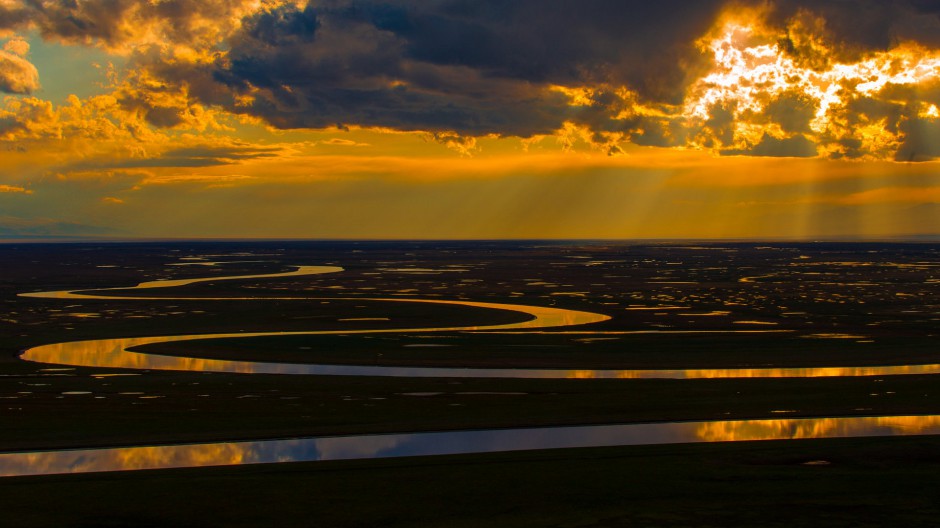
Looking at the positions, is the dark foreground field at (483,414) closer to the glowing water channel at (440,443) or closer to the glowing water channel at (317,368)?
the glowing water channel at (440,443)

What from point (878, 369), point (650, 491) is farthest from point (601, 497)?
point (878, 369)

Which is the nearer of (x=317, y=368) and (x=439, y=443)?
(x=439, y=443)

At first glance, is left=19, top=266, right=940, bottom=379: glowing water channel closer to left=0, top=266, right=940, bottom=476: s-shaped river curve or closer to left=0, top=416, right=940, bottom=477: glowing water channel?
left=0, top=416, right=940, bottom=477: glowing water channel

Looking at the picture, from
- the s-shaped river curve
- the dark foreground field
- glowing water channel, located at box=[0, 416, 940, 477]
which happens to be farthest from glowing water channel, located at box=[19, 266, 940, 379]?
the s-shaped river curve

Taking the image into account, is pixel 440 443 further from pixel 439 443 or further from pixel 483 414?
pixel 483 414

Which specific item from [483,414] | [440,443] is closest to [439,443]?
[440,443]

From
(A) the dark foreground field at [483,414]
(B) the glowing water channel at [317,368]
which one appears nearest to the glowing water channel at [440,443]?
(A) the dark foreground field at [483,414]
